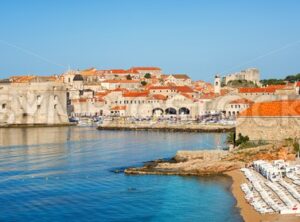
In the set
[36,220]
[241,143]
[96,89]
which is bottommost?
[36,220]

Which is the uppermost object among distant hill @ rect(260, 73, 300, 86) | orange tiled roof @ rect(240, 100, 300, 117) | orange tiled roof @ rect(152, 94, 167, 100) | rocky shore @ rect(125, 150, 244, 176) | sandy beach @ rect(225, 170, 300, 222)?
distant hill @ rect(260, 73, 300, 86)

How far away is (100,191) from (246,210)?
191 inches

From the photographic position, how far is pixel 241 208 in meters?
13.5

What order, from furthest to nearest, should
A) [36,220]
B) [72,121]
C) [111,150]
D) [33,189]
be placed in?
[72,121], [111,150], [33,189], [36,220]

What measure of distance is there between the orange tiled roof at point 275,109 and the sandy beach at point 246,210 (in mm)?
5214

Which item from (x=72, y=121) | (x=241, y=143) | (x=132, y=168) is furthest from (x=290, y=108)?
(x=72, y=121)

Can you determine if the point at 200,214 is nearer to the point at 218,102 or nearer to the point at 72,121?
the point at 218,102

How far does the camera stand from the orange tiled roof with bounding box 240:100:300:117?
71.7ft

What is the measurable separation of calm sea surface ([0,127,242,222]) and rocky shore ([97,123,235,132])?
1189cm

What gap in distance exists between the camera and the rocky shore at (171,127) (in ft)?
124

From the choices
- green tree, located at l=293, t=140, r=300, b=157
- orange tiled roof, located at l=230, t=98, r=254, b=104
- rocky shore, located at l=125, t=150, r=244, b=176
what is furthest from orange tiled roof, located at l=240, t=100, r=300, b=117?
orange tiled roof, located at l=230, t=98, r=254, b=104

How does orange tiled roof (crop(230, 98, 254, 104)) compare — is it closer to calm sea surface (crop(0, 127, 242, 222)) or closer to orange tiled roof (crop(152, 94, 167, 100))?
orange tiled roof (crop(152, 94, 167, 100))

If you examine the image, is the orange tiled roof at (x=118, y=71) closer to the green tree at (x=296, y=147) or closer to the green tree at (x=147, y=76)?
the green tree at (x=147, y=76)

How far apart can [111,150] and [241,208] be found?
14418 mm
